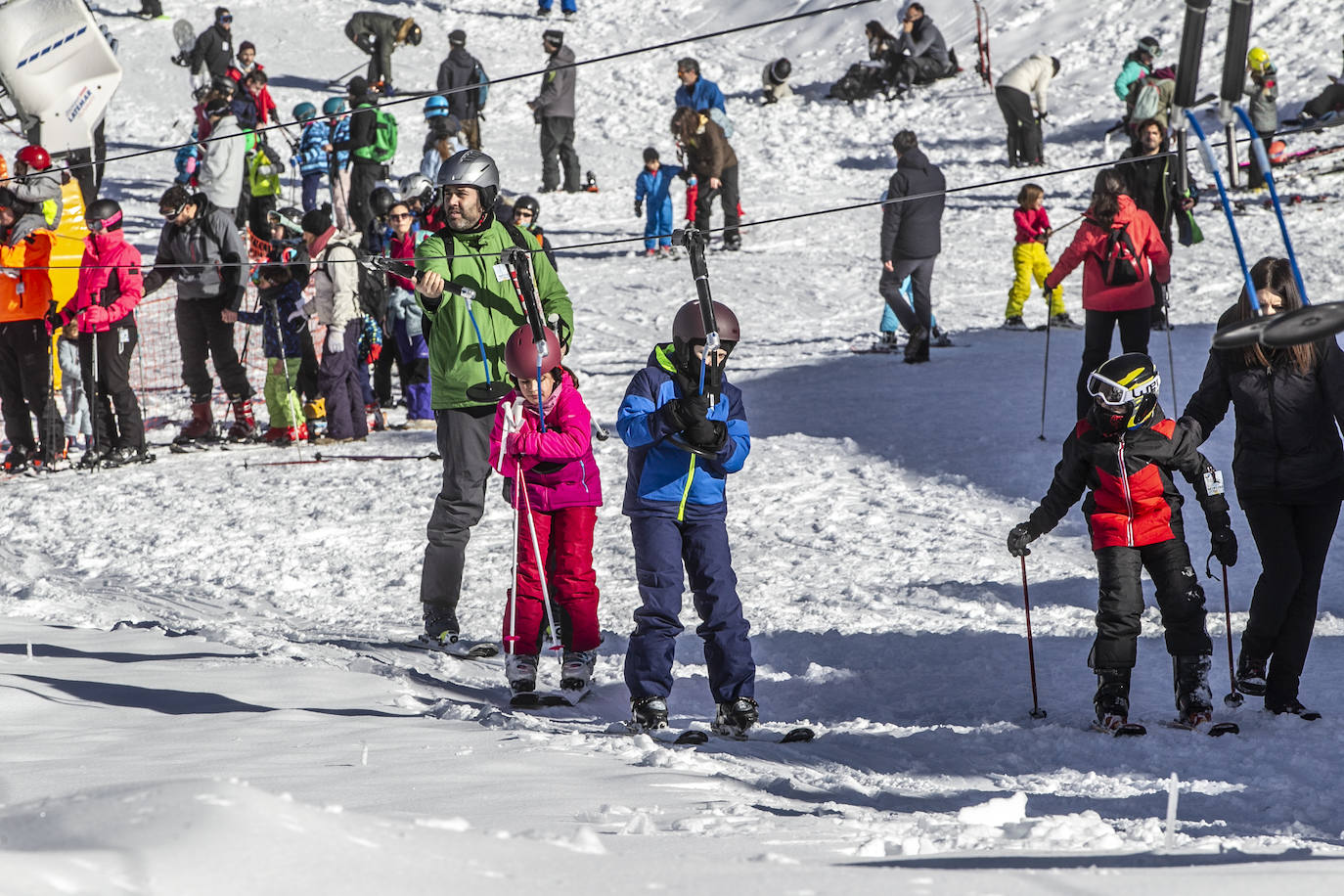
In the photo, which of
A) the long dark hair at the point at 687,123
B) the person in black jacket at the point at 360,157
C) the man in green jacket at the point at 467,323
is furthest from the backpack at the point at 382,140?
the man in green jacket at the point at 467,323

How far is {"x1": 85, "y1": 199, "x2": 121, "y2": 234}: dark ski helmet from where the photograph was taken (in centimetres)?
1094

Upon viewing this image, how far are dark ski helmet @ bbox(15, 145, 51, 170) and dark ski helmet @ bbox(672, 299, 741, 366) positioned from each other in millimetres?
10525

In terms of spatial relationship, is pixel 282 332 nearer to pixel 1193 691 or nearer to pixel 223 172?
pixel 223 172

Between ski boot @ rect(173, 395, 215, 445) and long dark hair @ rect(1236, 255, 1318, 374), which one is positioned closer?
long dark hair @ rect(1236, 255, 1318, 374)

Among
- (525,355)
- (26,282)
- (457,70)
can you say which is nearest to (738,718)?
(525,355)

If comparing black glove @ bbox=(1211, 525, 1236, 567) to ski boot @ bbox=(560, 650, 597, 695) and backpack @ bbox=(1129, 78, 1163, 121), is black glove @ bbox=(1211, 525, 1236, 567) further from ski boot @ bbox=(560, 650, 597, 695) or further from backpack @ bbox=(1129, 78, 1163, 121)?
backpack @ bbox=(1129, 78, 1163, 121)

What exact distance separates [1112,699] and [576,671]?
2.22 m

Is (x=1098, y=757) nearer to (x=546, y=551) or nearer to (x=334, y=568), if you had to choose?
(x=546, y=551)

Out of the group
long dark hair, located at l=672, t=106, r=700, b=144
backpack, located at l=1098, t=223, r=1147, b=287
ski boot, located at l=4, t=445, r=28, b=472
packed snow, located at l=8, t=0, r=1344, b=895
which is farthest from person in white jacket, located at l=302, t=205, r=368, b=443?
long dark hair, located at l=672, t=106, r=700, b=144

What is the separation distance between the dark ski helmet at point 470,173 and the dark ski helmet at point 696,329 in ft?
4.75

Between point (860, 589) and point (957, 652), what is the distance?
106 centimetres

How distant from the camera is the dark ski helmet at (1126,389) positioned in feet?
19.0

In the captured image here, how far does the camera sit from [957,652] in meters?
7.07

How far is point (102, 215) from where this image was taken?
11.0 meters
